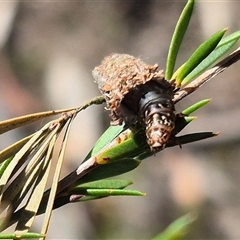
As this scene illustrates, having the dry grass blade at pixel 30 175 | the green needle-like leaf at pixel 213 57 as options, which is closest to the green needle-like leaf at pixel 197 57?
the green needle-like leaf at pixel 213 57

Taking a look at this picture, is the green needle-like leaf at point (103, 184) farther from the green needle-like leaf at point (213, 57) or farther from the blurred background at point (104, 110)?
the blurred background at point (104, 110)

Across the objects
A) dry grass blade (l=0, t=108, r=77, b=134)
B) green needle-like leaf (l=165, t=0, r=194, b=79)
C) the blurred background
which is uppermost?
the blurred background

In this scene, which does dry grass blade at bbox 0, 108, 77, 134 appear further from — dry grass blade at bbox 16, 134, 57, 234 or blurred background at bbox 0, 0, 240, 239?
blurred background at bbox 0, 0, 240, 239

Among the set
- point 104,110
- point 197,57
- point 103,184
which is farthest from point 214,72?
point 104,110

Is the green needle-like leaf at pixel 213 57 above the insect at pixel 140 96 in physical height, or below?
above

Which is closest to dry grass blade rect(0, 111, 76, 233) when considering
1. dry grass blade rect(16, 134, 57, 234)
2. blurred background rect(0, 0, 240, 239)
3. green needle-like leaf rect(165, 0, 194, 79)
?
dry grass blade rect(16, 134, 57, 234)
